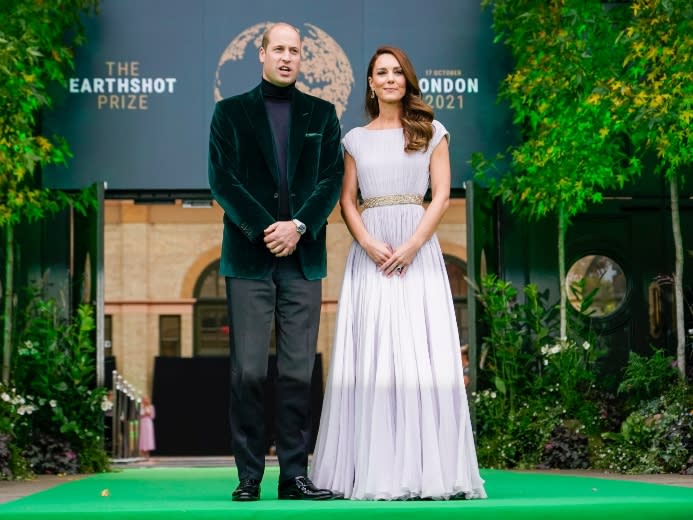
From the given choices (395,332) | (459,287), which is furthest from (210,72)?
(459,287)

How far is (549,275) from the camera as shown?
1004 centimetres

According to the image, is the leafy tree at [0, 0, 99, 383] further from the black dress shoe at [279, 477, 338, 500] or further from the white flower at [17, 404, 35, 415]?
the black dress shoe at [279, 477, 338, 500]

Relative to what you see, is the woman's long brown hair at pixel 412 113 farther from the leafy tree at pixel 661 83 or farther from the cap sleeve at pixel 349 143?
the leafy tree at pixel 661 83

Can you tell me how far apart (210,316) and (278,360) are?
18.8 m

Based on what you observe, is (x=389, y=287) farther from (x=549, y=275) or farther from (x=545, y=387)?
(x=549, y=275)

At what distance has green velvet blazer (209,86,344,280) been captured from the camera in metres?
4.41

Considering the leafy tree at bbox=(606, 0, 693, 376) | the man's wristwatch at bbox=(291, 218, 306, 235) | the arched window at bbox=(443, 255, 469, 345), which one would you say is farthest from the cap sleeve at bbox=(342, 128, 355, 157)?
the arched window at bbox=(443, 255, 469, 345)

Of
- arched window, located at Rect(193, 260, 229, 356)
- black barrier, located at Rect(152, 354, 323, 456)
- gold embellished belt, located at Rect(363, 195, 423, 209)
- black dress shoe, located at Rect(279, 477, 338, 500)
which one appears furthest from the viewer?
arched window, located at Rect(193, 260, 229, 356)

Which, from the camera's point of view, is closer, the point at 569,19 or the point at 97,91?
the point at 569,19

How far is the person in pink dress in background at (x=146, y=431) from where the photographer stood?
1802 centimetres

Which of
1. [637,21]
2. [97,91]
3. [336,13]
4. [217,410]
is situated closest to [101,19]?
[97,91]

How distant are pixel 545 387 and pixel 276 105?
5.06 metres

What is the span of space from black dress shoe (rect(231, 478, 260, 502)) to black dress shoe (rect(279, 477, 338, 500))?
13 centimetres

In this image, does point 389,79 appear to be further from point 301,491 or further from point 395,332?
point 301,491
